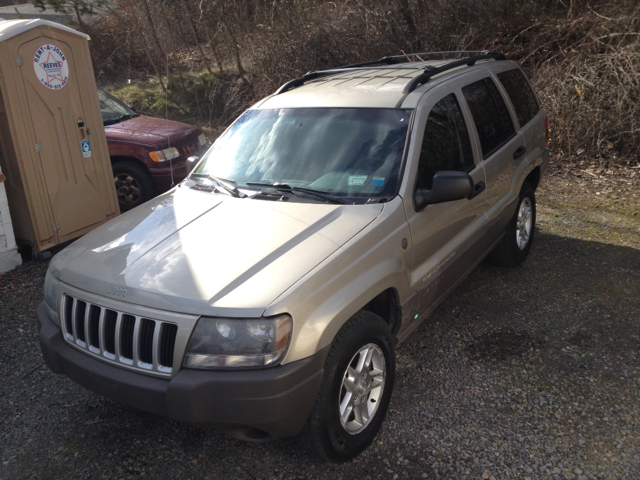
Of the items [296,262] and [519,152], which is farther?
[519,152]

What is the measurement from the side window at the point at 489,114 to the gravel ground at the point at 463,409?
1286 mm

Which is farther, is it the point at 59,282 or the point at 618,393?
the point at 618,393

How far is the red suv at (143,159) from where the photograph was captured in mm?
7219

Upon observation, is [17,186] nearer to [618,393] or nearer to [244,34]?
[618,393]

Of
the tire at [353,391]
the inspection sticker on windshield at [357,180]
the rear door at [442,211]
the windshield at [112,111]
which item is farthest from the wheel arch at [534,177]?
the windshield at [112,111]

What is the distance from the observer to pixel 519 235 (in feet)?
16.8

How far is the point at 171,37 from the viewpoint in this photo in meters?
14.6

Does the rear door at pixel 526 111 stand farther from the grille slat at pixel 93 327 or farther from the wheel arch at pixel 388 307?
the grille slat at pixel 93 327

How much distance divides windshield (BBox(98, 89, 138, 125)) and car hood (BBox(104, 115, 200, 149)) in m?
0.14

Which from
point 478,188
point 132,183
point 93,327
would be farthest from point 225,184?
point 132,183

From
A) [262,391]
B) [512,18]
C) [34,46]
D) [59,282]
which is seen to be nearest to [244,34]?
[512,18]

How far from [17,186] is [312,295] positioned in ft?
14.9

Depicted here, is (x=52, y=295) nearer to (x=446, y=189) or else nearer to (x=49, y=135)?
(x=446, y=189)

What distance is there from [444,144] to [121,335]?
2378 millimetres
